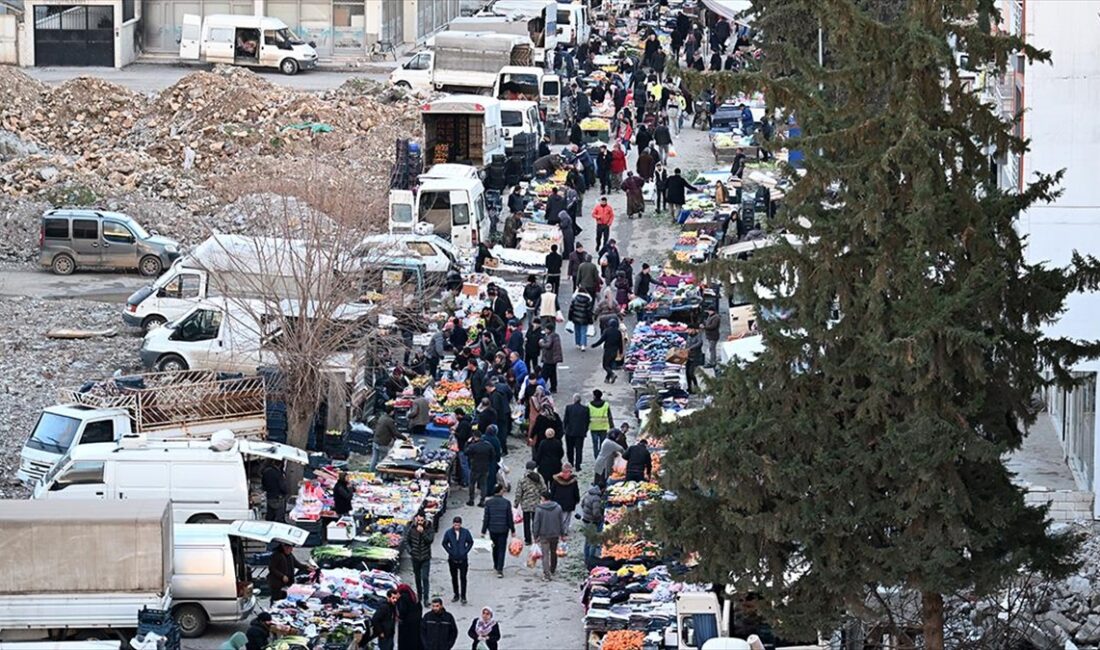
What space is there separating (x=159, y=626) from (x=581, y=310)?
15277 millimetres

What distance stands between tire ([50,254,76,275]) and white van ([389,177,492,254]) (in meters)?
6.09

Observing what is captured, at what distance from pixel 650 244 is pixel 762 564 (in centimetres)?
2498

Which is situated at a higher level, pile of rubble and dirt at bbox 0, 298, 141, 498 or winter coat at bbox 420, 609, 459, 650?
pile of rubble and dirt at bbox 0, 298, 141, 498

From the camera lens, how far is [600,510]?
104ft

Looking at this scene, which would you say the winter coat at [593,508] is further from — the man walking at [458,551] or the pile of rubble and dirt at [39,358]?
the pile of rubble and dirt at [39,358]

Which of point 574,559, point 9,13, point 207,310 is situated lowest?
point 574,559

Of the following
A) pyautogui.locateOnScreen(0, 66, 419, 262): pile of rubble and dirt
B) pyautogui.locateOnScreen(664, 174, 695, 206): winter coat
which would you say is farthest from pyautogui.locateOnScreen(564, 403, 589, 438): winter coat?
pyautogui.locateOnScreen(664, 174, 695, 206): winter coat

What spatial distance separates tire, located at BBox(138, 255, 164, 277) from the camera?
4697cm

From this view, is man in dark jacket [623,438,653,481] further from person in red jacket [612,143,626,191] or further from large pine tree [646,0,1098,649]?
person in red jacket [612,143,626,191]

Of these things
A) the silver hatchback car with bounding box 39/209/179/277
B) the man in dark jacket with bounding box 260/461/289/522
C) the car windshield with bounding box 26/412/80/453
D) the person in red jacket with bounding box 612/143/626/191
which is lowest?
the man in dark jacket with bounding box 260/461/289/522

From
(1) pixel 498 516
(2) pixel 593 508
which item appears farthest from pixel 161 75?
(1) pixel 498 516

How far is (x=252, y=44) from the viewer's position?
239 ft

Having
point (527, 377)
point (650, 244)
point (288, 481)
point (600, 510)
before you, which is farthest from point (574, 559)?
point (650, 244)

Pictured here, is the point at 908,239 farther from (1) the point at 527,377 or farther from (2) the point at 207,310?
(2) the point at 207,310
